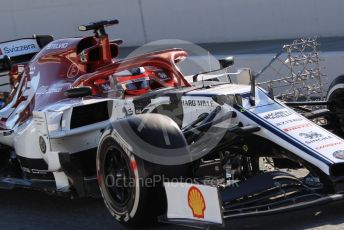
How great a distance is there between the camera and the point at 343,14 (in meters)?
14.0

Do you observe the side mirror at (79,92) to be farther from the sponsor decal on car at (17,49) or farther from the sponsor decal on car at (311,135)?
the sponsor decal on car at (17,49)

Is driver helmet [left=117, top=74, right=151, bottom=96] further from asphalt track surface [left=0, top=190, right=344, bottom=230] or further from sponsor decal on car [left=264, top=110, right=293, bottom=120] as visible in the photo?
sponsor decal on car [left=264, top=110, right=293, bottom=120]

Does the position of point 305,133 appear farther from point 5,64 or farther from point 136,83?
point 5,64

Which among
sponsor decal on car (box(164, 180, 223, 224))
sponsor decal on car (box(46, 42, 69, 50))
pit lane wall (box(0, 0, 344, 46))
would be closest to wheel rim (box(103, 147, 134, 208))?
sponsor decal on car (box(164, 180, 223, 224))

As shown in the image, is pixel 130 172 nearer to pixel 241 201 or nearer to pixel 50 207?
pixel 241 201

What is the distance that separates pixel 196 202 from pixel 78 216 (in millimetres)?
1813

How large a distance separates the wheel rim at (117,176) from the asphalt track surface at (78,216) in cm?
31

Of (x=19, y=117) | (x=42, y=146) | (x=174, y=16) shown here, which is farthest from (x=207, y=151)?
(x=174, y=16)

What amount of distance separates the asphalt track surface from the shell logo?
0.59m

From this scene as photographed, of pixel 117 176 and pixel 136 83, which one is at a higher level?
pixel 136 83

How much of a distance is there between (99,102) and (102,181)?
2.80 ft

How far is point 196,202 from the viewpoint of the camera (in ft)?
16.1

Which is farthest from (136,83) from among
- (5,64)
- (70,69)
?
(5,64)

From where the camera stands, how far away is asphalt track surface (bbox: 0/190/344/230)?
539 cm
